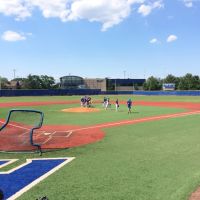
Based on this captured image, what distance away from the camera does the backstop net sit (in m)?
14.9

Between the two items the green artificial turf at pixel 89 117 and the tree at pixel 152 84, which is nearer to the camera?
the green artificial turf at pixel 89 117

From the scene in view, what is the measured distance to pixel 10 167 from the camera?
11.8 m

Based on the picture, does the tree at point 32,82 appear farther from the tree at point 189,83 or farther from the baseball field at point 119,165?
the baseball field at point 119,165

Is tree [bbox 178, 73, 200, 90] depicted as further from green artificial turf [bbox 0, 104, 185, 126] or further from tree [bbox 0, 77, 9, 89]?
green artificial turf [bbox 0, 104, 185, 126]

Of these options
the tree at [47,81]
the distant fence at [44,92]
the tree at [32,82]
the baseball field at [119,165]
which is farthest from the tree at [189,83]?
the baseball field at [119,165]

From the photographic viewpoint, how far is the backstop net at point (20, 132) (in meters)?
14.9

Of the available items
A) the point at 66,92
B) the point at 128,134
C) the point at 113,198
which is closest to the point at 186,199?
the point at 113,198

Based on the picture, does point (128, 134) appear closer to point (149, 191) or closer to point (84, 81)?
point (149, 191)

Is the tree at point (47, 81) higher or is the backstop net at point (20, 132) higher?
the tree at point (47, 81)

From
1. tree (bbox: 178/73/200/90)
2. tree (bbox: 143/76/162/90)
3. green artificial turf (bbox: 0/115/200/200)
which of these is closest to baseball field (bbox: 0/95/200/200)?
green artificial turf (bbox: 0/115/200/200)

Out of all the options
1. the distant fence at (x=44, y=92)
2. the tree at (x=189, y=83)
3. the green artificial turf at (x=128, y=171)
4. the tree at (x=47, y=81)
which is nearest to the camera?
the green artificial turf at (x=128, y=171)

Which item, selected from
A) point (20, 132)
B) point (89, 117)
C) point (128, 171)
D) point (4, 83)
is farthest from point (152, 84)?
point (128, 171)

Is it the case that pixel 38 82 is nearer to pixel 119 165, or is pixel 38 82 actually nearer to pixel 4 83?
pixel 4 83

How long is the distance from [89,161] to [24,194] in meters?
3.91
